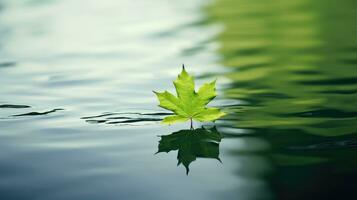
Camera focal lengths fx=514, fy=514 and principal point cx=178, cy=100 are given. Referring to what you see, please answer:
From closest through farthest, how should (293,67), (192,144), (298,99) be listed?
(192,144) < (298,99) < (293,67)

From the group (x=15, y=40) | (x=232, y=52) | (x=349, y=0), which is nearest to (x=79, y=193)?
(x=232, y=52)

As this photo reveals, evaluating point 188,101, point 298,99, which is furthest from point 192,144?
point 298,99

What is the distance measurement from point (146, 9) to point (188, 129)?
180 inches

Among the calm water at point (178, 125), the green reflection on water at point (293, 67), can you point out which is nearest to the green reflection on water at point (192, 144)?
the calm water at point (178, 125)

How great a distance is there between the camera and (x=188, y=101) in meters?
1.23

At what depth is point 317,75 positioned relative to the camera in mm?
2098

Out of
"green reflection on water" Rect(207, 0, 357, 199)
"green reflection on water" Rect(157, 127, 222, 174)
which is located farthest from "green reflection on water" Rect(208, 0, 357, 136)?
"green reflection on water" Rect(157, 127, 222, 174)

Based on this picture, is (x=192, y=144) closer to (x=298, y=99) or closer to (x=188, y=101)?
(x=188, y=101)

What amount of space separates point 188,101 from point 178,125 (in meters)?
0.16

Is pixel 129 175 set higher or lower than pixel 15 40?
lower

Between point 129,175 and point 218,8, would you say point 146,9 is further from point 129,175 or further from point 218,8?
point 129,175

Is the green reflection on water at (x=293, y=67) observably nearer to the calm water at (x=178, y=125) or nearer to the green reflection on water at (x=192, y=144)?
the calm water at (x=178, y=125)

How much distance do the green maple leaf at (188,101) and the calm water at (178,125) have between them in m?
0.05

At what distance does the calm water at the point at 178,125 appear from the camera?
37.5 inches
